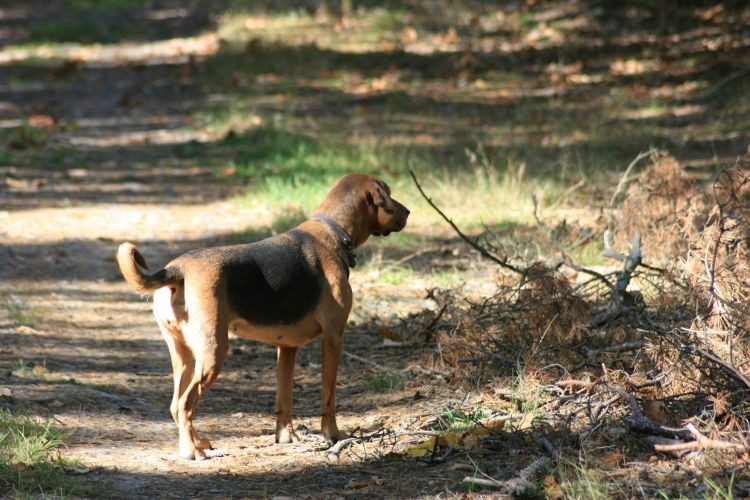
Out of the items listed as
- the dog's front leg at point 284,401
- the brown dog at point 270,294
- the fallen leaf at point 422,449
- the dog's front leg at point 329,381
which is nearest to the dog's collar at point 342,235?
the brown dog at point 270,294

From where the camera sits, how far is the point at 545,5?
21047mm

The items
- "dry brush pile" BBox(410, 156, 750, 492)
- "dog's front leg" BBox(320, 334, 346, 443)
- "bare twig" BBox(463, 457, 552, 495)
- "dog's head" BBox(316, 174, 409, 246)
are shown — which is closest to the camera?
"bare twig" BBox(463, 457, 552, 495)

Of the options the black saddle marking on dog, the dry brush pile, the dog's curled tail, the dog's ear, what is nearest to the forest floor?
the dry brush pile

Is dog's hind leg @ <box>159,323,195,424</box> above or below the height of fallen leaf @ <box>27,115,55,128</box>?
above

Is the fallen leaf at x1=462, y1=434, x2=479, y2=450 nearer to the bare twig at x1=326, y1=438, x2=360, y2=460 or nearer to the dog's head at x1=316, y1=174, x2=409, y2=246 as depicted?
the bare twig at x1=326, y1=438, x2=360, y2=460

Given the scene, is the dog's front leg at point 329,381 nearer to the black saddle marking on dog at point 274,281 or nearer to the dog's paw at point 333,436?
the dog's paw at point 333,436

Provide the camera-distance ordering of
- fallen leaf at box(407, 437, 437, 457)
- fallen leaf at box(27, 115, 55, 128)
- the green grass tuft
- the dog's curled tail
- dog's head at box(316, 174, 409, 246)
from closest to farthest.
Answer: the green grass tuft, the dog's curled tail, fallen leaf at box(407, 437, 437, 457), dog's head at box(316, 174, 409, 246), fallen leaf at box(27, 115, 55, 128)

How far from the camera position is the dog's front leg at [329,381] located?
5.10 m

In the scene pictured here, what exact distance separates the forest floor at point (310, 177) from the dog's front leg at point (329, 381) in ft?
0.49

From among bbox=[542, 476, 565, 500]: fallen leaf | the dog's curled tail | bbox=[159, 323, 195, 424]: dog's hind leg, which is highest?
the dog's curled tail

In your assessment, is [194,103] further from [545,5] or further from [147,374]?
[147,374]

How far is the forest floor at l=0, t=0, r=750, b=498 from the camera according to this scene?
16.0 feet

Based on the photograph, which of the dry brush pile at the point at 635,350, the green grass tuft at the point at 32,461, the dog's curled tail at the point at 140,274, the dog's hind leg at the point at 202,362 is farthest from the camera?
the dog's hind leg at the point at 202,362

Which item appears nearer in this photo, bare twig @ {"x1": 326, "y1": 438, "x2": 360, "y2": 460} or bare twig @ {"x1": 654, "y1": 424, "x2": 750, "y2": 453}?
bare twig @ {"x1": 654, "y1": 424, "x2": 750, "y2": 453}
